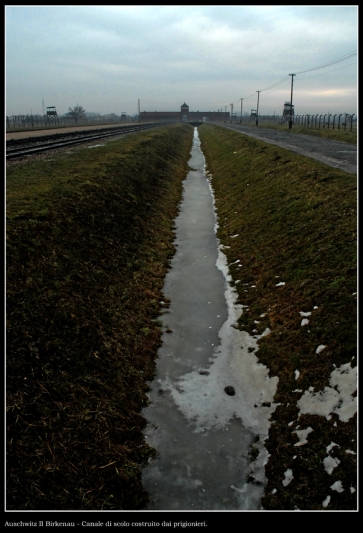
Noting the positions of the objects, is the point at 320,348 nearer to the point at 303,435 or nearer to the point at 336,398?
the point at 336,398

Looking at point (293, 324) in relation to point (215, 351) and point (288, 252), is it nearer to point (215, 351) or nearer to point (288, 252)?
point (215, 351)

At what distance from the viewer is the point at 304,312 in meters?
9.59

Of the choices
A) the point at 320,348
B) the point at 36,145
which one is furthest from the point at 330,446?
the point at 36,145

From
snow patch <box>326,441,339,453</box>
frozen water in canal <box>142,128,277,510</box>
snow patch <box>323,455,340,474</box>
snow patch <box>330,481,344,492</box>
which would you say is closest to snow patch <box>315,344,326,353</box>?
frozen water in canal <box>142,128,277,510</box>

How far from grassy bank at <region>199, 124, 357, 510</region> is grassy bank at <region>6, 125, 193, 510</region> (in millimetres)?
2629

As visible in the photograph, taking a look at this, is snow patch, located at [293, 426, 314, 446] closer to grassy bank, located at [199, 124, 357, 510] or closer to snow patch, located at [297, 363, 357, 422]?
grassy bank, located at [199, 124, 357, 510]

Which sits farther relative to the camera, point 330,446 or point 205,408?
point 205,408

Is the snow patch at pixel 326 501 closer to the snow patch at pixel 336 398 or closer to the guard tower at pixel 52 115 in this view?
the snow patch at pixel 336 398

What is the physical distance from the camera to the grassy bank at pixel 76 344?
581 centimetres

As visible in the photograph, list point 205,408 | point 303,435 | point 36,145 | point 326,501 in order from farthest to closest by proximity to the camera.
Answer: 1. point 36,145
2. point 205,408
3. point 303,435
4. point 326,501

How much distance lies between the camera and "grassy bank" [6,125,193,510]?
5.81 m

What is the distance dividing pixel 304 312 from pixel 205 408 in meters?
3.74

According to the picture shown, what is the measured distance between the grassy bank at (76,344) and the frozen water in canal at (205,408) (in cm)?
39

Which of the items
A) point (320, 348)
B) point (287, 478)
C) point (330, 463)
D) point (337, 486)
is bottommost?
point (287, 478)
